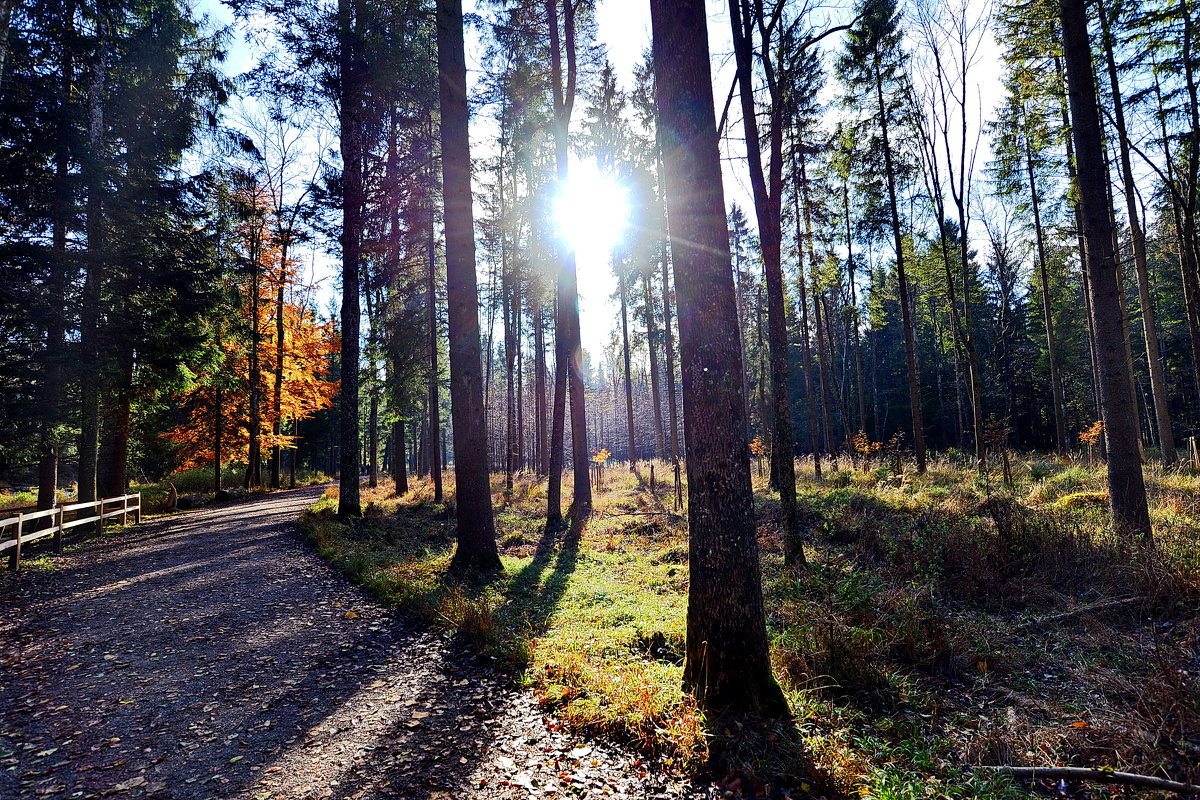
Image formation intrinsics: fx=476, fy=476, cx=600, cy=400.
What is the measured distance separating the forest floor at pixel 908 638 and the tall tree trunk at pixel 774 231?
0.94 m

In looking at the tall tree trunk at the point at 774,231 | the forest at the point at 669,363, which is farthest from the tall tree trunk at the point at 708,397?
the tall tree trunk at the point at 774,231

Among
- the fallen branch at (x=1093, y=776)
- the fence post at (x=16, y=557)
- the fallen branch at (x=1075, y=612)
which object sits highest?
the fence post at (x=16, y=557)

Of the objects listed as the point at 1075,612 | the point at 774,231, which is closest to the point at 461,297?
the point at 774,231

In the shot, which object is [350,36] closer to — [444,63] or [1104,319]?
[444,63]

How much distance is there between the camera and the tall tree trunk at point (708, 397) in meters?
3.62

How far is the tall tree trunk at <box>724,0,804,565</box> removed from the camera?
24.2 ft

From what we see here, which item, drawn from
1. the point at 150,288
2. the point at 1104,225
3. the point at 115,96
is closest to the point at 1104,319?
the point at 1104,225

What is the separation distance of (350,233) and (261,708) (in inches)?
480

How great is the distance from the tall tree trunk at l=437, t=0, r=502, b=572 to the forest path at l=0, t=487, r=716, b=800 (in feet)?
7.03

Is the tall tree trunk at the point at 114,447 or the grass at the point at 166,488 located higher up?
the tall tree trunk at the point at 114,447

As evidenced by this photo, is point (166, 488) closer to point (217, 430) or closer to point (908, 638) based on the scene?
point (217, 430)

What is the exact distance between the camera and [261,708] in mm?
3973

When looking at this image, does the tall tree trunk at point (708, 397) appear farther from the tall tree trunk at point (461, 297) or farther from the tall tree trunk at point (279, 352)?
the tall tree trunk at point (279, 352)

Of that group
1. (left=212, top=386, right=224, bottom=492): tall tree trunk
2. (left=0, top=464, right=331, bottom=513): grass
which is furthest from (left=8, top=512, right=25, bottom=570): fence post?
(left=212, top=386, right=224, bottom=492): tall tree trunk
